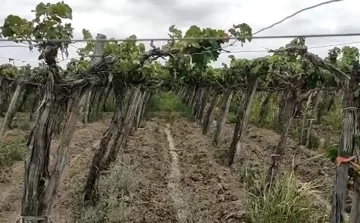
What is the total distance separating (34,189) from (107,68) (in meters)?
1.83

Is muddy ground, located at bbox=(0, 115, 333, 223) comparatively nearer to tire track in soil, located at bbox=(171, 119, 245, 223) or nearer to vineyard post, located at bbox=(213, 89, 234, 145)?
tire track in soil, located at bbox=(171, 119, 245, 223)

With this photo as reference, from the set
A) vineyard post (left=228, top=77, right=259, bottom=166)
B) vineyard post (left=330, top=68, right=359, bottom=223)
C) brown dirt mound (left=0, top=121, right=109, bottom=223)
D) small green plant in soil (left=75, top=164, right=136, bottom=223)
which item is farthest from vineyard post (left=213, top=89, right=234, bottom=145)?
vineyard post (left=330, top=68, right=359, bottom=223)

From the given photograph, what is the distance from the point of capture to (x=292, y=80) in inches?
382

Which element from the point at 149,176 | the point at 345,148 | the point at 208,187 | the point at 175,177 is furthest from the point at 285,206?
the point at 175,177

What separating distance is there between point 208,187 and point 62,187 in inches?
101

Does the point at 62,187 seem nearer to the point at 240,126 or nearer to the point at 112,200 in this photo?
the point at 112,200

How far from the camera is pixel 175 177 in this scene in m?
11.0

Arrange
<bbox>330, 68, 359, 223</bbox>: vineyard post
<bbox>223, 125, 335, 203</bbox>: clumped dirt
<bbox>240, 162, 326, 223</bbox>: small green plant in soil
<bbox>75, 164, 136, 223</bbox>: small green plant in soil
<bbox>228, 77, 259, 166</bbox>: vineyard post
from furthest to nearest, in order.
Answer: <bbox>228, 77, 259, 166</bbox>: vineyard post
<bbox>223, 125, 335, 203</bbox>: clumped dirt
<bbox>75, 164, 136, 223</bbox>: small green plant in soil
<bbox>240, 162, 326, 223</bbox>: small green plant in soil
<bbox>330, 68, 359, 223</bbox>: vineyard post

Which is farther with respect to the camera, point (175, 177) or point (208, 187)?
point (175, 177)

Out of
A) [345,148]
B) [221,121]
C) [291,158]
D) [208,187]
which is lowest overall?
[291,158]

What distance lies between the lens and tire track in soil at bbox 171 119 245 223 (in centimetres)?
780

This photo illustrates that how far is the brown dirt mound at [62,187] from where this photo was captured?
26.5 feet

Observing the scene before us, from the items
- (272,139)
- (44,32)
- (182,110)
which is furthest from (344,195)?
(182,110)

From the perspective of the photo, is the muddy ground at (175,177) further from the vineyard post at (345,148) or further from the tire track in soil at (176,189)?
the vineyard post at (345,148)
